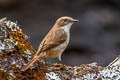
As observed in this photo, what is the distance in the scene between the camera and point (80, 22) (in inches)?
624

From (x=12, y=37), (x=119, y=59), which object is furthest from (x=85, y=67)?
(x=12, y=37)

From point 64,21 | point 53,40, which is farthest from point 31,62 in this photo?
point 64,21

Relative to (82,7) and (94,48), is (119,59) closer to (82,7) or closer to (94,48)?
(94,48)

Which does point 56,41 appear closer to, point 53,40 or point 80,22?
point 53,40

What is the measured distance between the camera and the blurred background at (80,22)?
14.9m

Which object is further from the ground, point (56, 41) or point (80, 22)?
point (56, 41)

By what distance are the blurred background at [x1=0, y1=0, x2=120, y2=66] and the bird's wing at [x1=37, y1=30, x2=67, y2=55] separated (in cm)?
610

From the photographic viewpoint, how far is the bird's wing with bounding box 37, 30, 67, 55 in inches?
308

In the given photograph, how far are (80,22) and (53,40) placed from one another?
778cm

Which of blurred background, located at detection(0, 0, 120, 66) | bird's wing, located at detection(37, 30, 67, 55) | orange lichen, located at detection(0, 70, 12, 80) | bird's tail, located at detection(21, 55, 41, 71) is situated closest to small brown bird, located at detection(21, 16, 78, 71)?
bird's wing, located at detection(37, 30, 67, 55)

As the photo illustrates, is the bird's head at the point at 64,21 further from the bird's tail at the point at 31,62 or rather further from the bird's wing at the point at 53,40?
the bird's tail at the point at 31,62

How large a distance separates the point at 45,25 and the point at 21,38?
28.7 feet

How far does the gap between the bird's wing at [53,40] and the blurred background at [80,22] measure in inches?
240

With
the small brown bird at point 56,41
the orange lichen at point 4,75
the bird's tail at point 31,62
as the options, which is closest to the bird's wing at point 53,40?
the small brown bird at point 56,41
